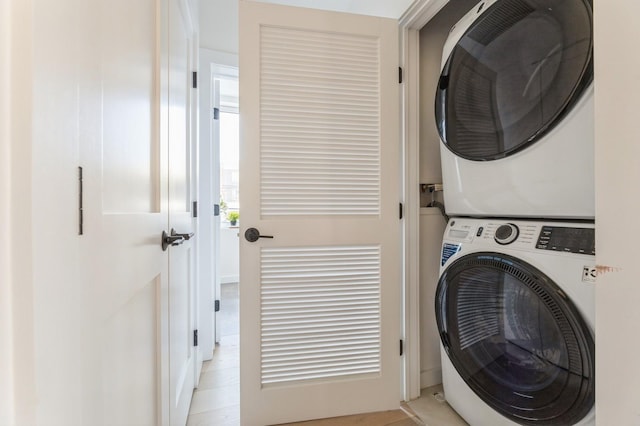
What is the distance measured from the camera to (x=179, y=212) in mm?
1271

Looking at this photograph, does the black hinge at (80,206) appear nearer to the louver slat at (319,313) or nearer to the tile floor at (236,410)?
the louver slat at (319,313)

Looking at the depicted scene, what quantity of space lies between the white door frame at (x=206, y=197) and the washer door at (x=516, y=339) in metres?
1.50

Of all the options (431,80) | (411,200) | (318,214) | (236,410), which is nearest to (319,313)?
(318,214)

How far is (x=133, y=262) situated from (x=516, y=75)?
4.58 feet

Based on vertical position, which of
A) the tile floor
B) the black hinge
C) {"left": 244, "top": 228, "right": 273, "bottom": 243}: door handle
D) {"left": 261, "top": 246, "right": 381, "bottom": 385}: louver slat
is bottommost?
the tile floor

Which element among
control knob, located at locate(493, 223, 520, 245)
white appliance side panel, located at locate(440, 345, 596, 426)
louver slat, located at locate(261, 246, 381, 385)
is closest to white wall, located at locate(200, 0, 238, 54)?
louver slat, located at locate(261, 246, 381, 385)

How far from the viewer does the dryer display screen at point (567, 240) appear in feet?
2.73

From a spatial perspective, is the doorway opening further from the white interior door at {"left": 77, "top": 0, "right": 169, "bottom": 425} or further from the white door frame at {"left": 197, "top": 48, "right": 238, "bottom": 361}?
the white interior door at {"left": 77, "top": 0, "right": 169, "bottom": 425}

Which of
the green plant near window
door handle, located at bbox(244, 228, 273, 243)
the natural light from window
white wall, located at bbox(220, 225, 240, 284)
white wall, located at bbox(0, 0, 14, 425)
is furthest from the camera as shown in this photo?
the green plant near window

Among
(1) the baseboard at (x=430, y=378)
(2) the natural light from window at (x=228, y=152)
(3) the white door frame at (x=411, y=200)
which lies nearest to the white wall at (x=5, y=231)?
(3) the white door frame at (x=411, y=200)

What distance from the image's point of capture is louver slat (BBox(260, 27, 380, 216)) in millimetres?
1389

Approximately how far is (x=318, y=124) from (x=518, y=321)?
1.19 m

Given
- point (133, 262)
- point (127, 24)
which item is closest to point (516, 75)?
point (127, 24)

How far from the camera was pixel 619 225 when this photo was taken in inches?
18.4
